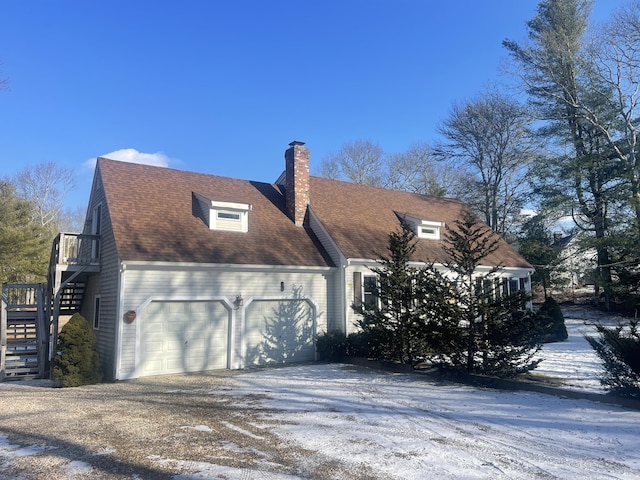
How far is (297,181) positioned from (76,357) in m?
9.16

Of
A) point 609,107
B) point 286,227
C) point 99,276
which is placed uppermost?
point 609,107

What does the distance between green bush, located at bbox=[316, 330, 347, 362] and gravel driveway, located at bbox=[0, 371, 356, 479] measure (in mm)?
5095

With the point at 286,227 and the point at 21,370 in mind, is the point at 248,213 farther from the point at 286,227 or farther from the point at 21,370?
the point at 21,370

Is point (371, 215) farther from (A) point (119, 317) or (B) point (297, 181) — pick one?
(A) point (119, 317)

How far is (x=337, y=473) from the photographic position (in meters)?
4.78

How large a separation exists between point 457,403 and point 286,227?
9525mm

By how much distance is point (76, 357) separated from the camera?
11.2m

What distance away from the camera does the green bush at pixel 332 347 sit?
14477mm

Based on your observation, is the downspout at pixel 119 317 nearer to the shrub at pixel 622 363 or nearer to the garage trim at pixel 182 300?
the garage trim at pixel 182 300

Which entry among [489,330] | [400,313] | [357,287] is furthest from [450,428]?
[357,287]

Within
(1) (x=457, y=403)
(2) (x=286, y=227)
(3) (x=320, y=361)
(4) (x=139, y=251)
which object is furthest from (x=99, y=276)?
(1) (x=457, y=403)

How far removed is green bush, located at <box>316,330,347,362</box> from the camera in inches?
570

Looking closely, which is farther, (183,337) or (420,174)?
(420,174)

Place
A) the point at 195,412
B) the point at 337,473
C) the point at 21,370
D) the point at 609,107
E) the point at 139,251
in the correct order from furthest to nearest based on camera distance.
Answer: the point at 609,107, the point at 21,370, the point at 139,251, the point at 195,412, the point at 337,473
